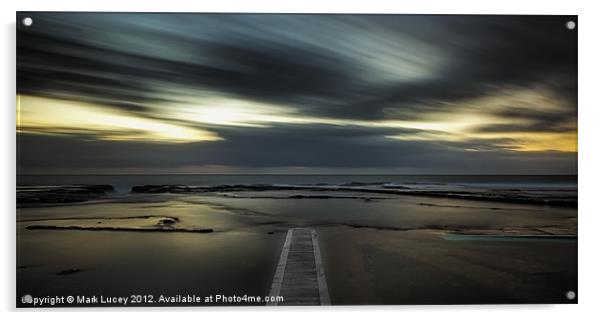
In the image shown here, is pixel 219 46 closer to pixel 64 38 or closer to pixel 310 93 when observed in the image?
pixel 310 93

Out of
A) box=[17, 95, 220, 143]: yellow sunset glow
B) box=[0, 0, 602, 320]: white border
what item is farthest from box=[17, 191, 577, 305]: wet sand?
box=[17, 95, 220, 143]: yellow sunset glow

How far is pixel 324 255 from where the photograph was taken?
3.30 meters

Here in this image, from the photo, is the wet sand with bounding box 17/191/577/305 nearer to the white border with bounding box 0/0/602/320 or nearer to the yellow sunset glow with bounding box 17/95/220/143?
the white border with bounding box 0/0/602/320

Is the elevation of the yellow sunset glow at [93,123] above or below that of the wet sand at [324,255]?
→ above

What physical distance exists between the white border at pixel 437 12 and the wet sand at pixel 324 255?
88 millimetres

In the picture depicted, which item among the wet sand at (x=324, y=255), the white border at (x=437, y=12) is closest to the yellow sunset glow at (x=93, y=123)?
the white border at (x=437, y=12)

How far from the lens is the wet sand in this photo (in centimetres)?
255

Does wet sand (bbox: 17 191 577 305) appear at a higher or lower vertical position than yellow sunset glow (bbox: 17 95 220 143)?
lower

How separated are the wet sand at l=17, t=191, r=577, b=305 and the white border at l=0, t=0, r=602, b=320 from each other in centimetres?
9

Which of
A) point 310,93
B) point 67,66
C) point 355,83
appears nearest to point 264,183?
point 310,93

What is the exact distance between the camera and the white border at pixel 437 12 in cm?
251

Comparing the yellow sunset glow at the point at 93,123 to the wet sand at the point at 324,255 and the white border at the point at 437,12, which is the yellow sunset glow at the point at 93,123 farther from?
the wet sand at the point at 324,255

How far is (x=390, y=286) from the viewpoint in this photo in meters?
2.65

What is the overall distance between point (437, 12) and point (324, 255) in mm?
2284
